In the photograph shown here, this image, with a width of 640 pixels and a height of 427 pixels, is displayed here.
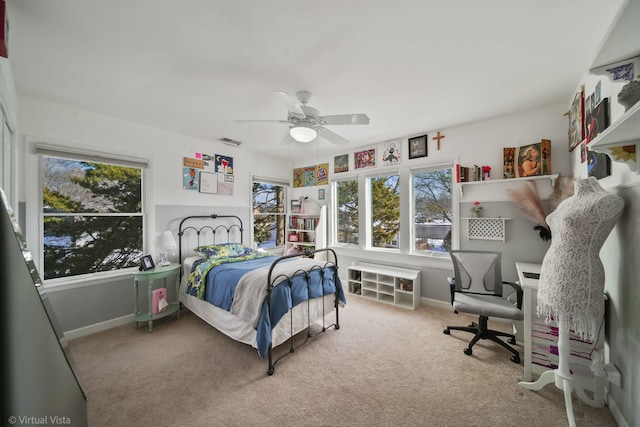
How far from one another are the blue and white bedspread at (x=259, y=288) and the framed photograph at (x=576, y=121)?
9.03 ft

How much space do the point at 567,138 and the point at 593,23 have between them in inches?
59.1

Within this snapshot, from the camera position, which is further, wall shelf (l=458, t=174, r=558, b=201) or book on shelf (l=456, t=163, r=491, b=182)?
book on shelf (l=456, t=163, r=491, b=182)

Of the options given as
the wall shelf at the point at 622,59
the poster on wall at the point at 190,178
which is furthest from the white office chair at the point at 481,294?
the poster on wall at the point at 190,178

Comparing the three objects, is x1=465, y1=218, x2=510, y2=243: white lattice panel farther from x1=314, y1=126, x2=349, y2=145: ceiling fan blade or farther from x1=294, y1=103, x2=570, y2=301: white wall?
x1=314, y1=126, x2=349, y2=145: ceiling fan blade

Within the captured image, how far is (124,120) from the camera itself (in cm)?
301

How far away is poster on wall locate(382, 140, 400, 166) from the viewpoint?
3.79m

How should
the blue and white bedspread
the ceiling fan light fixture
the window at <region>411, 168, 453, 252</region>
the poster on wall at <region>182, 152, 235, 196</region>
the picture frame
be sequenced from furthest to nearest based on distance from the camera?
1. the picture frame
2. the poster on wall at <region>182, 152, 235, 196</region>
3. the window at <region>411, 168, 453, 252</region>
4. the ceiling fan light fixture
5. the blue and white bedspread

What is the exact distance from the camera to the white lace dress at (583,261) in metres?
1.36

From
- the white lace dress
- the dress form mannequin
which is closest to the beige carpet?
the dress form mannequin

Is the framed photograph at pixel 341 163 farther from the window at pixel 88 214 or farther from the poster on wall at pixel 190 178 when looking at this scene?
the window at pixel 88 214

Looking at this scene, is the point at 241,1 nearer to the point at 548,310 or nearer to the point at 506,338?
the point at 548,310

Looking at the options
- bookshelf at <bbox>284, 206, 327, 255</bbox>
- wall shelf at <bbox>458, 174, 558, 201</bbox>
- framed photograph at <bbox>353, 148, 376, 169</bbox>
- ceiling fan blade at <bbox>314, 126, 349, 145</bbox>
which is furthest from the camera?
bookshelf at <bbox>284, 206, 327, 255</bbox>

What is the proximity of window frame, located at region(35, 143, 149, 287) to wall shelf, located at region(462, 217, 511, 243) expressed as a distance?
433cm

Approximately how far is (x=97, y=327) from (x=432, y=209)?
180 inches
